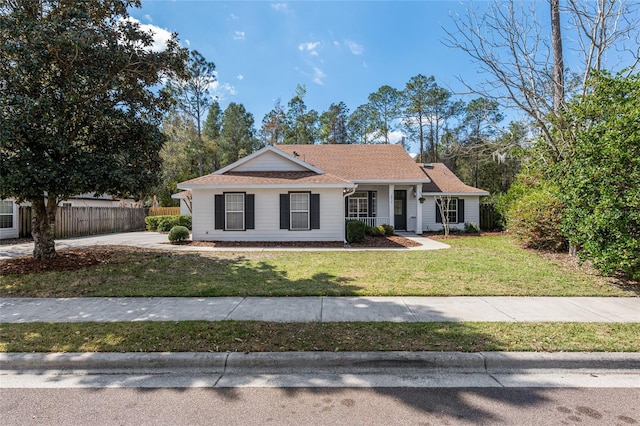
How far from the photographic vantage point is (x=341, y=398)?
10.5 feet

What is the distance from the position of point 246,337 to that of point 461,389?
2.62 metres

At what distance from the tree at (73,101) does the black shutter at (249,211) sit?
512 centimetres

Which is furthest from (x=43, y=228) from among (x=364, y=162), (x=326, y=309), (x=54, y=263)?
(x=364, y=162)

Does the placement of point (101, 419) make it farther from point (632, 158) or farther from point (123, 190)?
point (632, 158)

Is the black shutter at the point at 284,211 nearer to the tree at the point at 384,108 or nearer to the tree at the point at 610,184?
the tree at the point at 610,184

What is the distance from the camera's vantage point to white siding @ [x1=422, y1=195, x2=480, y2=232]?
19203 mm

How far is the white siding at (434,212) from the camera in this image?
1920 centimetres

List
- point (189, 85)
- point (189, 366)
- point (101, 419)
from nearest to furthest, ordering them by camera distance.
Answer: point (101, 419) < point (189, 366) < point (189, 85)

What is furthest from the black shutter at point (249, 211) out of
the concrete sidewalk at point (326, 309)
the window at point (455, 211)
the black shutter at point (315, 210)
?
the window at point (455, 211)

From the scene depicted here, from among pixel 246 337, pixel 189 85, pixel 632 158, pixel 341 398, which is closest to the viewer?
pixel 341 398

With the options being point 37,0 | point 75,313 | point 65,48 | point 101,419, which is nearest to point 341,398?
point 101,419

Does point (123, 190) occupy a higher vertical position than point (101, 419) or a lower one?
higher

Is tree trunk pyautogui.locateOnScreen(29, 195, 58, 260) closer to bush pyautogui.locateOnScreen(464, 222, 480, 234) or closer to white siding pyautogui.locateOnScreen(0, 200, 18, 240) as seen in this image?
white siding pyautogui.locateOnScreen(0, 200, 18, 240)

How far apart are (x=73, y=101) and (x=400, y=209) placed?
15883 mm
